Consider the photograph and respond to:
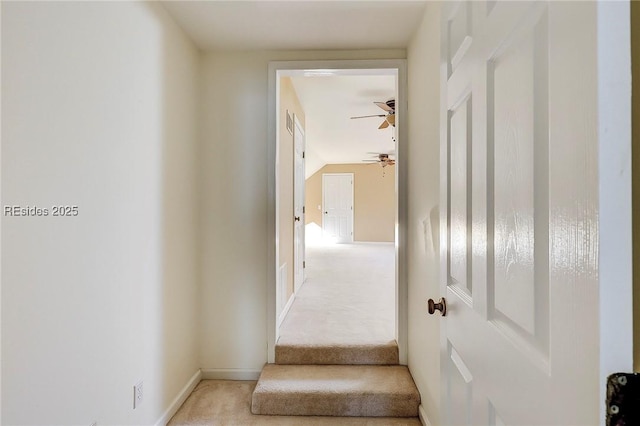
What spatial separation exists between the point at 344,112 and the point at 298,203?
148 centimetres

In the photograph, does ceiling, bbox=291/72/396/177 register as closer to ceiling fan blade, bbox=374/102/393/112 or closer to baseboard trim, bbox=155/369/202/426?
ceiling fan blade, bbox=374/102/393/112

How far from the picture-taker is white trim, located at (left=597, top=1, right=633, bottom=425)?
1.22 ft

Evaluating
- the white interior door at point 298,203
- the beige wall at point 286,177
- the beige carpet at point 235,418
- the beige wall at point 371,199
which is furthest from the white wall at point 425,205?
the beige wall at point 371,199

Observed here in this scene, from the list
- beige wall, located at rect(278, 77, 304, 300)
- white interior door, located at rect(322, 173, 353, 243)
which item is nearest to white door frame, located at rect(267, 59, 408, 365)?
beige wall, located at rect(278, 77, 304, 300)

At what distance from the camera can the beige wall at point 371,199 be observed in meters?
9.58

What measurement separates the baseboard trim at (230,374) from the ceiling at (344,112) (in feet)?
→ 7.83

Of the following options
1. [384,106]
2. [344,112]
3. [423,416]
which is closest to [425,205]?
[423,416]

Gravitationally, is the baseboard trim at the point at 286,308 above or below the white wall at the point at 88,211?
below

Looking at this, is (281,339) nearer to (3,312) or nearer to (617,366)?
(3,312)

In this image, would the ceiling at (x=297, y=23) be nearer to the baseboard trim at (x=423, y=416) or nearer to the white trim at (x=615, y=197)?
the white trim at (x=615, y=197)

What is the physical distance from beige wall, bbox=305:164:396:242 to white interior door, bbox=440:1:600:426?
8791 mm

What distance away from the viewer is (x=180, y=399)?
2.00 m

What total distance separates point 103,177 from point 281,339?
5.42ft

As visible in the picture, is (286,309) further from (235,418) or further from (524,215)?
(524,215)
